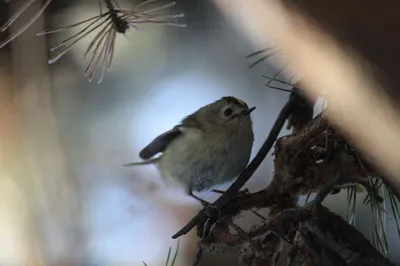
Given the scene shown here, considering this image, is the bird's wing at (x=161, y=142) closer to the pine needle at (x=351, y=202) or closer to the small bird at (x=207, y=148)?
the small bird at (x=207, y=148)

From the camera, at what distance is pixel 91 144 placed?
911 millimetres

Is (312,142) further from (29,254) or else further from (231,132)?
(29,254)

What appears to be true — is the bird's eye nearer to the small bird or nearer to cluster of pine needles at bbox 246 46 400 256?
the small bird

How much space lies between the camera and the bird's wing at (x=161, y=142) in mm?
585

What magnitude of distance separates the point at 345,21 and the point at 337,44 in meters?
0.01

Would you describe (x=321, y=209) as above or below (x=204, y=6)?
below

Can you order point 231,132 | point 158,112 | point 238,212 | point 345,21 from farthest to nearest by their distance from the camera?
point 158,112 → point 231,132 → point 238,212 → point 345,21

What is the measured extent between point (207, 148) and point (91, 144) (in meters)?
0.39

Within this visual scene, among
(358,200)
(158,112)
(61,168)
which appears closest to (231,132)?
(358,200)

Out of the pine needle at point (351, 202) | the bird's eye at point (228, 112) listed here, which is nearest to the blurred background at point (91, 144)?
the bird's eye at point (228, 112)

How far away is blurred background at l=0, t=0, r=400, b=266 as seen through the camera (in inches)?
33.0

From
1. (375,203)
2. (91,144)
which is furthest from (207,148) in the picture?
(91,144)

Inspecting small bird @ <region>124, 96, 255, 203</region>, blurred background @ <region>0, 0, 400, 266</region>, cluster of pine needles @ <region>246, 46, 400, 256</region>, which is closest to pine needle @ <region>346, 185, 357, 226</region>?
cluster of pine needles @ <region>246, 46, 400, 256</region>

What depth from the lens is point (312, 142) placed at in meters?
0.36
